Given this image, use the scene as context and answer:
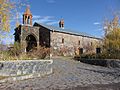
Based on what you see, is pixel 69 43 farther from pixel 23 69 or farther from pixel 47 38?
pixel 23 69

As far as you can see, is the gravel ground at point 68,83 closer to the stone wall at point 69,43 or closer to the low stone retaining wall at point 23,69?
the low stone retaining wall at point 23,69

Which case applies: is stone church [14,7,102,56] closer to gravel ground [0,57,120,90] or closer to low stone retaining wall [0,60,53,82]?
low stone retaining wall [0,60,53,82]

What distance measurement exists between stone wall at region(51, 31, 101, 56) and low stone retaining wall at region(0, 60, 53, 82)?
23.0 metres

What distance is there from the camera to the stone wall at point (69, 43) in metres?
37.2

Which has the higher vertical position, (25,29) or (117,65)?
(25,29)

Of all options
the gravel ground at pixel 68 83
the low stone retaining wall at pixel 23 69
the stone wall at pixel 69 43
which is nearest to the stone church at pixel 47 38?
the stone wall at pixel 69 43

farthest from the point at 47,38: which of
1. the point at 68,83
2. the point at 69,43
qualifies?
the point at 68,83

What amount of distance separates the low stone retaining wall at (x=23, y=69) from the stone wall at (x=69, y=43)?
22997mm

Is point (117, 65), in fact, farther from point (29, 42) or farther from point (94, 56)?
point (29, 42)

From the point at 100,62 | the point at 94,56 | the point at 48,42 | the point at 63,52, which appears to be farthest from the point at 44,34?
the point at 100,62

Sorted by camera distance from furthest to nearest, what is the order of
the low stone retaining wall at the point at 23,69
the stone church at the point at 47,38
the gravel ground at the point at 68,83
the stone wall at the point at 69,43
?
the stone wall at the point at 69,43 → the stone church at the point at 47,38 → the low stone retaining wall at the point at 23,69 → the gravel ground at the point at 68,83

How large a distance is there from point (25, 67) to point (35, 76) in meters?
0.87

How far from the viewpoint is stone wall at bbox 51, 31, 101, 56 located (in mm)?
37188

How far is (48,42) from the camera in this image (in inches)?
1447
